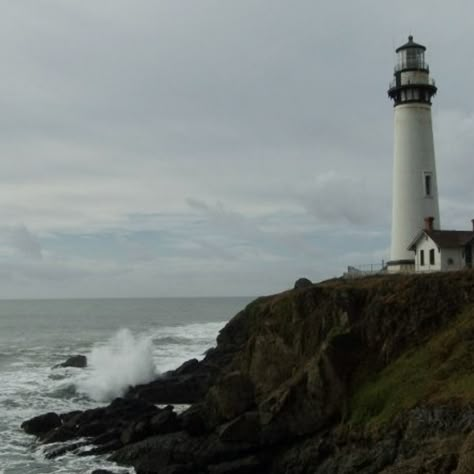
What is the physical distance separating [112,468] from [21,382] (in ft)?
66.4

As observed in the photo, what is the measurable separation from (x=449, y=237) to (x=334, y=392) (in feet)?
40.3

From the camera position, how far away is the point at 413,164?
110 feet

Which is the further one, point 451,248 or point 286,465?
point 451,248

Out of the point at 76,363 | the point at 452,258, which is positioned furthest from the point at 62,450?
the point at 76,363

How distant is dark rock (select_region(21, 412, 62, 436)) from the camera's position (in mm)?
28266

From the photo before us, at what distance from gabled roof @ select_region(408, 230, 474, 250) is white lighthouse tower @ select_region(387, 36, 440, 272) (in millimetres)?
2065

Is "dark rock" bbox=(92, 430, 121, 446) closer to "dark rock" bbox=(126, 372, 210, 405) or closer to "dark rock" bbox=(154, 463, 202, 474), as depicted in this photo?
"dark rock" bbox=(154, 463, 202, 474)

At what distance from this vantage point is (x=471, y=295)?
22.8m

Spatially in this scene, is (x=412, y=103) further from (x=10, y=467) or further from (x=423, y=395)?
(x=10, y=467)

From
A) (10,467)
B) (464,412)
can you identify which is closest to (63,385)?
(10,467)

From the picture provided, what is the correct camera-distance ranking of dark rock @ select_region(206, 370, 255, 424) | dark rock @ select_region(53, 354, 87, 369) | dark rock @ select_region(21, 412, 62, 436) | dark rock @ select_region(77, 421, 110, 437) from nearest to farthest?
dark rock @ select_region(206, 370, 255, 424), dark rock @ select_region(77, 421, 110, 437), dark rock @ select_region(21, 412, 62, 436), dark rock @ select_region(53, 354, 87, 369)

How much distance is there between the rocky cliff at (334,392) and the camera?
18.8 m

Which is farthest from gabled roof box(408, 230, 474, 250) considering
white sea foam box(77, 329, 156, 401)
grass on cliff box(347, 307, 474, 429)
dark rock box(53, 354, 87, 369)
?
dark rock box(53, 354, 87, 369)

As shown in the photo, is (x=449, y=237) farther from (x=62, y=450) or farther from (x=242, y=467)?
(x=62, y=450)
